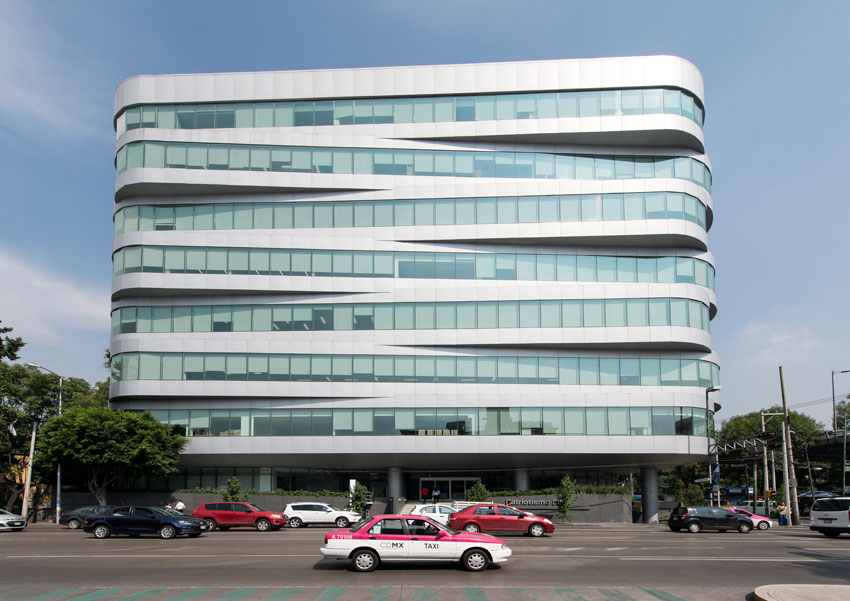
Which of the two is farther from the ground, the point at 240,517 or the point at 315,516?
the point at 240,517

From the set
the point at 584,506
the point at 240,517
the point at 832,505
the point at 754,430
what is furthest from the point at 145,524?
the point at 754,430

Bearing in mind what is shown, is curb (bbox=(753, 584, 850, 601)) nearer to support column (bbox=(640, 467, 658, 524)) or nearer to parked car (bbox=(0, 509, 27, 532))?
parked car (bbox=(0, 509, 27, 532))

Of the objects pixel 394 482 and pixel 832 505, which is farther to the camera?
pixel 394 482

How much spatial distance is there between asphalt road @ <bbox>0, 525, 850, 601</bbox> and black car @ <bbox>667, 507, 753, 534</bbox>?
8.71 metres

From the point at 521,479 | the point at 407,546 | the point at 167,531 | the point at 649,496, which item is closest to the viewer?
the point at 407,546

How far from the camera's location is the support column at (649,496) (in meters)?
55.1

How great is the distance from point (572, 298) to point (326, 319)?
17309 millimetres

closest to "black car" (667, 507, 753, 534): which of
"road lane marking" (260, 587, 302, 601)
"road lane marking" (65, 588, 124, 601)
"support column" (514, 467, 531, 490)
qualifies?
"support column" (514, 467, 531, 490)

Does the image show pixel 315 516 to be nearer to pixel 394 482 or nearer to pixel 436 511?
pixel 436 511

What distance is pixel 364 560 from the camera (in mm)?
20375

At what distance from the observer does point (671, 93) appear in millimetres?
54250

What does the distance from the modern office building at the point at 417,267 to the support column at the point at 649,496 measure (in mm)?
3066

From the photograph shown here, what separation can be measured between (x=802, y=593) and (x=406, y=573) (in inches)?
371

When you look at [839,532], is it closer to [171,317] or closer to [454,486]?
[454,486]
